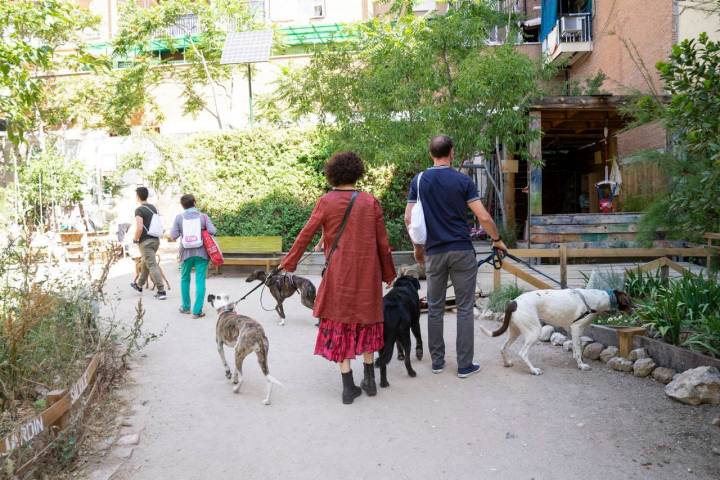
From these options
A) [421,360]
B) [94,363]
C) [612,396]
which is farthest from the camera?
[421,360]

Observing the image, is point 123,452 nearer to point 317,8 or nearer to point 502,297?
point 502,297

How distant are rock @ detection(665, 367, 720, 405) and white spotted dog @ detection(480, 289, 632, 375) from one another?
1029 mm

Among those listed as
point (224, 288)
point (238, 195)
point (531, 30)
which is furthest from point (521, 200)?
point (224, 288)

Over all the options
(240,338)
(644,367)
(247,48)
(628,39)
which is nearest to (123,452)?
(240,338)

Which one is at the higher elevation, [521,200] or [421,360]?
[521,200]

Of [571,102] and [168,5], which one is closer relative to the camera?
[571,102]

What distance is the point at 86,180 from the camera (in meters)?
20.8

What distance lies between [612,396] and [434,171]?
7.73ft

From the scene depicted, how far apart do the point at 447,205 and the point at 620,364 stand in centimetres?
214

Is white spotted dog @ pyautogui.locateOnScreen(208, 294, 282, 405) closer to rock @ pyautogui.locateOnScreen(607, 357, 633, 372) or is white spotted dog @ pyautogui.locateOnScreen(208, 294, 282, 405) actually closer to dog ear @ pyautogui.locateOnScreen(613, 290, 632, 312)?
rock @ pyautogui.locateOnScreen(607, 357, 633, 372)

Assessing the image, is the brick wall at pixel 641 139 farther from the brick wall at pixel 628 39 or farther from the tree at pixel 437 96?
the tree at pixel 437 96

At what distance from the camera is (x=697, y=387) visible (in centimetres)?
454

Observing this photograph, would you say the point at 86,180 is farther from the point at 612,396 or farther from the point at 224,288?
the point at 612,396

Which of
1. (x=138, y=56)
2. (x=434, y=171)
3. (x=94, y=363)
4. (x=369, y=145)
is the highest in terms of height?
(x=138, y=56)
